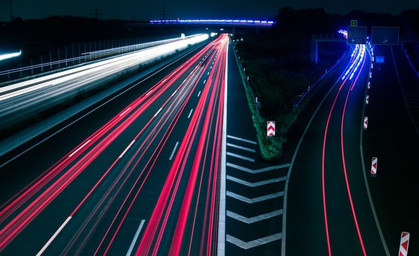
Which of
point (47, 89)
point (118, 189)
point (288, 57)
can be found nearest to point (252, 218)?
point (118, 189)

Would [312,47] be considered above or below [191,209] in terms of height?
above

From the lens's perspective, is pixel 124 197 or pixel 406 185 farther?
pixel 406 185

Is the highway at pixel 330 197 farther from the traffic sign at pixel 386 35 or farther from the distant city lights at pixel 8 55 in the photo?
the distant city lights at pixel 8 55

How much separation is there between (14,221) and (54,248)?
A: 259 cm

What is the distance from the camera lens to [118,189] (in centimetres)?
1723

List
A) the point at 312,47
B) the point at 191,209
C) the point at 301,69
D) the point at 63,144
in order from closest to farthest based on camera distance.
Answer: the point at 191,209 → the point at 63,144 → the point at 301,69 → the point at 312,47

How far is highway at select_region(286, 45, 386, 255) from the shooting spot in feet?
43.7

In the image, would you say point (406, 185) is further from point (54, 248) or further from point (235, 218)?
point (54, 248)

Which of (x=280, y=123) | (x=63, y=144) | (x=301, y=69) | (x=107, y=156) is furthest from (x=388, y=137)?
(x=301, y=69)

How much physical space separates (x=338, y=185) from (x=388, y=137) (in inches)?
431

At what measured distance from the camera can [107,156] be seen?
70.8ft

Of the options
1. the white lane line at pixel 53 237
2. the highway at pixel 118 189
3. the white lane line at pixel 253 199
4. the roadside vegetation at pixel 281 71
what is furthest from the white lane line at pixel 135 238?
the roadside vegetation at pixel 281 71

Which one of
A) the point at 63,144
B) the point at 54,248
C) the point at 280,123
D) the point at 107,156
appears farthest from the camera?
the point at 280,123

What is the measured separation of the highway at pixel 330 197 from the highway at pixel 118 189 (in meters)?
2.65
